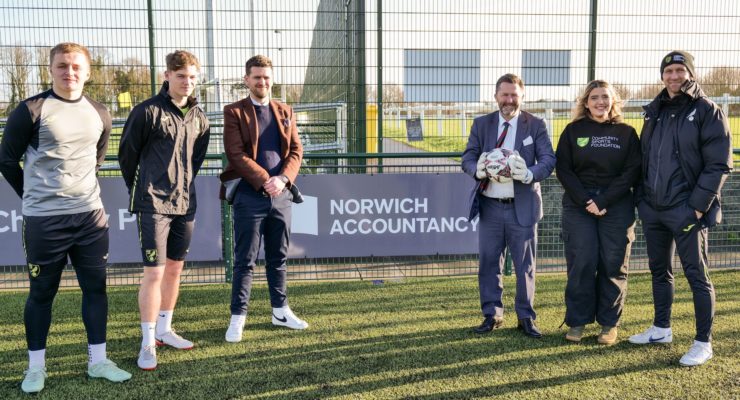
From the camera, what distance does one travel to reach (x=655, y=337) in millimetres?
4203

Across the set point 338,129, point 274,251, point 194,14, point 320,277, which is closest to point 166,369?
point 274,251

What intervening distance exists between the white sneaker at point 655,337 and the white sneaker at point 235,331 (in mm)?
2779

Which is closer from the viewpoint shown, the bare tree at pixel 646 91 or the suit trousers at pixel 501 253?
the suit trousers at pixel 501 253

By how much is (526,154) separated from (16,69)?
5.59 m

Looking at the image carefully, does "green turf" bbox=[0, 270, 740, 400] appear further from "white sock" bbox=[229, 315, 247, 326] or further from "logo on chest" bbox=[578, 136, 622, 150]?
"logo on chest" bbox=[578, 136, 622, 150]

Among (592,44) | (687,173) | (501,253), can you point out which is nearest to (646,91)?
(592,44)

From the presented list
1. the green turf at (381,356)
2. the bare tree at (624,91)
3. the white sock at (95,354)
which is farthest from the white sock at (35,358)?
the bare tree at (624,91)

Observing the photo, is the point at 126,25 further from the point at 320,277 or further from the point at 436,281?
the point at 436,281

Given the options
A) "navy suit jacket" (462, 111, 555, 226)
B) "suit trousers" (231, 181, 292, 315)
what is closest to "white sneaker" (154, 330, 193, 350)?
"suit trousers" (231, 181, 292, 315)

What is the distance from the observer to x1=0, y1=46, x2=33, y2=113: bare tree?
650 cm

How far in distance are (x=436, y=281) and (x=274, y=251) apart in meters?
2.12

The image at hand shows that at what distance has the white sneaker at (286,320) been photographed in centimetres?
463

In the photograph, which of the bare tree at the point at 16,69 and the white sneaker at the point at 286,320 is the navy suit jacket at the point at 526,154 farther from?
the bare tree at the point at 16,69

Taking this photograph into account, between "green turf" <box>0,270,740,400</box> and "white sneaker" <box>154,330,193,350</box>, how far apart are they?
0.19 feet
